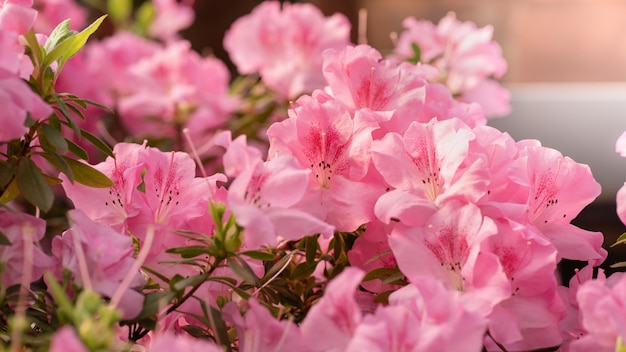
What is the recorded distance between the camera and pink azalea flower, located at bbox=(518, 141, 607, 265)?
66cm

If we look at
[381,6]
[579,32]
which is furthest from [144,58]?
[579,32]

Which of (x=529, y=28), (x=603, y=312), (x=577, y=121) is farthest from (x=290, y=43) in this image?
(x=529, y=28)

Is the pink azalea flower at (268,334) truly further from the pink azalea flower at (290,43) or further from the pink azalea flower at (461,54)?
the pink azalea flower at (290,43)

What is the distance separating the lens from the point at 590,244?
661mm

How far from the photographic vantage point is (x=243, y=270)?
23.6 inches

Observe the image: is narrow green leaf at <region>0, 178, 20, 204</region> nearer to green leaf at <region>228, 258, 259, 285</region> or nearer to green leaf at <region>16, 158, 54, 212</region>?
green leaf at <region>16, 158, 54, 212</region>

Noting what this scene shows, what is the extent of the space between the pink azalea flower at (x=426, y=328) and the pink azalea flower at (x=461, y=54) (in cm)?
69

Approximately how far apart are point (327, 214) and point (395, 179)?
54 millimetres

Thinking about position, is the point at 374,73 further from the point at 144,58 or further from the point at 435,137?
the point at 144,58

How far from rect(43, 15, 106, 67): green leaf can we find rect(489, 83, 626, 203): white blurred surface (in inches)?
68.2

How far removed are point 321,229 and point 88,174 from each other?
193 millimetres

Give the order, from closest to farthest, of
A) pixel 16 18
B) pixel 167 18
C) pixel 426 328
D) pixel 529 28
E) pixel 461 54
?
pixel 426 328 → pixel 16 18 → pixel 461 54 → pixel 167 18 → pixel 529 28

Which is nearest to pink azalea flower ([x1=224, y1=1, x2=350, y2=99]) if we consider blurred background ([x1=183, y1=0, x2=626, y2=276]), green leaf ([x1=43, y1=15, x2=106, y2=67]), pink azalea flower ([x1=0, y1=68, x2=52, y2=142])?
green leaf ([x1=43, y1=15, x2=106, y2=67])

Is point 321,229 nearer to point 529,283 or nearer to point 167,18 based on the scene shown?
point 529,283
